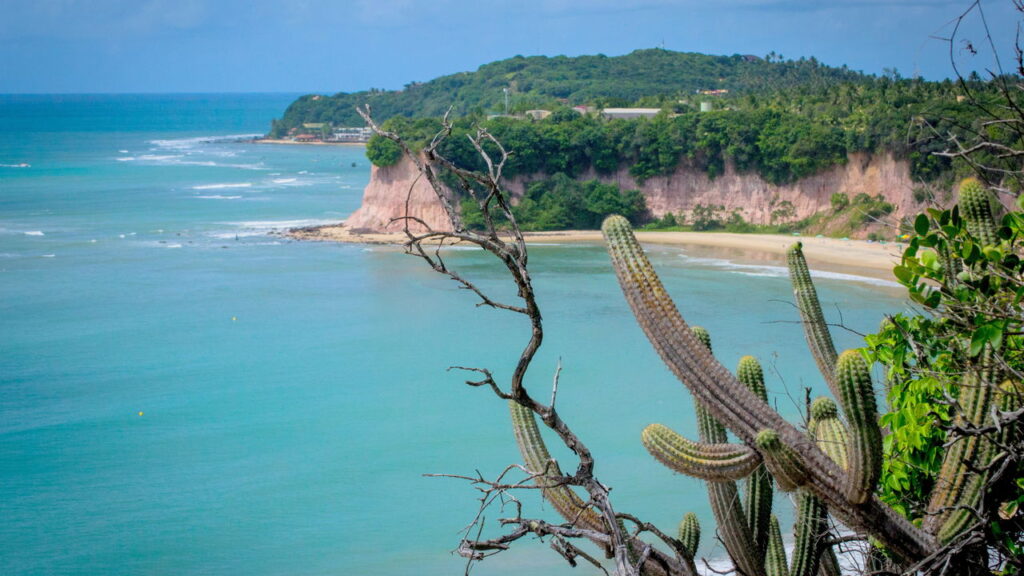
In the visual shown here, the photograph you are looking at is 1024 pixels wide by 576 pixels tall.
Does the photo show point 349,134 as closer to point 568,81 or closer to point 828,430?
point 568,81

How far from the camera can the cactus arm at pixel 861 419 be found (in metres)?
5.15

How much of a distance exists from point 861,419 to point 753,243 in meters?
42.6

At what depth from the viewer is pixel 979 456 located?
5.30 m

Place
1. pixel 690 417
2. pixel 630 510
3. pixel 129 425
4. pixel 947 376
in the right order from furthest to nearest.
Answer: pixel 129 425 < pixel 690 417 < pixel 630 510 < pixel 947 376

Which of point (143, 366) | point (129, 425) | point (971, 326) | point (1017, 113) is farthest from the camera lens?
→ point (143, 366)

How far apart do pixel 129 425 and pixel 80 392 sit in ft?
10.4

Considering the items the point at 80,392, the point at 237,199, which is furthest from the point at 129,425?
the point at 237,199

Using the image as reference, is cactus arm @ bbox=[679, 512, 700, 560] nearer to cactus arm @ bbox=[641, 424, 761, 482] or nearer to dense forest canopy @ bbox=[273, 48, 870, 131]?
cactus arm @ bbox=[641, 424, 761, 482]

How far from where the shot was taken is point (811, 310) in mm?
7336

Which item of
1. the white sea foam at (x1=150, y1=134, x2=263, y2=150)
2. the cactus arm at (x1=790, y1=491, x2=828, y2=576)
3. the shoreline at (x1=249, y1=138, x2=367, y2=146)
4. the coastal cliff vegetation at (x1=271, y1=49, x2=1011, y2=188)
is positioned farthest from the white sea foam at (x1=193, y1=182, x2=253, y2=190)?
the cactus arm at (x1=790, y1=491, x2=828, y2=576)

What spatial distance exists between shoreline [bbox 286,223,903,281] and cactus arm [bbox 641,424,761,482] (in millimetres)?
31512

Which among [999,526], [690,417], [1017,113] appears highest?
[1017,113]

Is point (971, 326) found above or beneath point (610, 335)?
above

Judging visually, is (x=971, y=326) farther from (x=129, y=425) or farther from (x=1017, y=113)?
(x=129, y=425)
